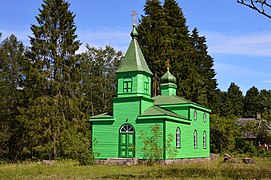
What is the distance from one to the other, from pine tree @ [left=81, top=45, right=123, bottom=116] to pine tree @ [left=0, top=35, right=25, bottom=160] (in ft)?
31.4

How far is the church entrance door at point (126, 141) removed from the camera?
2670 centimetres

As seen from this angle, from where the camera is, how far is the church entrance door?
87.6 feet

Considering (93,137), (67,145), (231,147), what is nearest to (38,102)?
(67,145)

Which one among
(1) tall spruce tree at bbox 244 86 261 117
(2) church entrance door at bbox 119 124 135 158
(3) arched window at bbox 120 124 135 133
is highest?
(1) tall spruce tree at bbox 244 86 261 117

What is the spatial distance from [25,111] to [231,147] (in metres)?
20.7

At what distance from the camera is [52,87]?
33.3 metres

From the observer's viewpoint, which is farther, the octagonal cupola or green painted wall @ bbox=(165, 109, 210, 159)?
the octagonal cupola

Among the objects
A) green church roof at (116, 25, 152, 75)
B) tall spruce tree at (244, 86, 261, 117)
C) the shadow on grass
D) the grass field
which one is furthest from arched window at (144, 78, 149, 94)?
tall spruce tree at (244, 86, 261, 117)

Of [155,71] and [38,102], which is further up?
[155,71]

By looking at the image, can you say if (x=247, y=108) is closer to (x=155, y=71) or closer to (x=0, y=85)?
(x=155, y=71)

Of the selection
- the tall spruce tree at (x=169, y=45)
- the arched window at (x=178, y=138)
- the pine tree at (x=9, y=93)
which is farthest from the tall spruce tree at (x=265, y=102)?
the arched window at (x=178, y=138)

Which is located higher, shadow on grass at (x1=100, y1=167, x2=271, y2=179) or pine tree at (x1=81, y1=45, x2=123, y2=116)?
pine tree at (x1=81, y1=45, x2=123, y2=116)

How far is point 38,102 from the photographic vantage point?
32.3 meters

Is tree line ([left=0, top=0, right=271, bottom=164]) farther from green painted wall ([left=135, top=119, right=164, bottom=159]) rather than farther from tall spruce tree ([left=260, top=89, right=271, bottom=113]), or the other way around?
tall spruce tree ([left=260, top=89, right=271, bottom=113])
